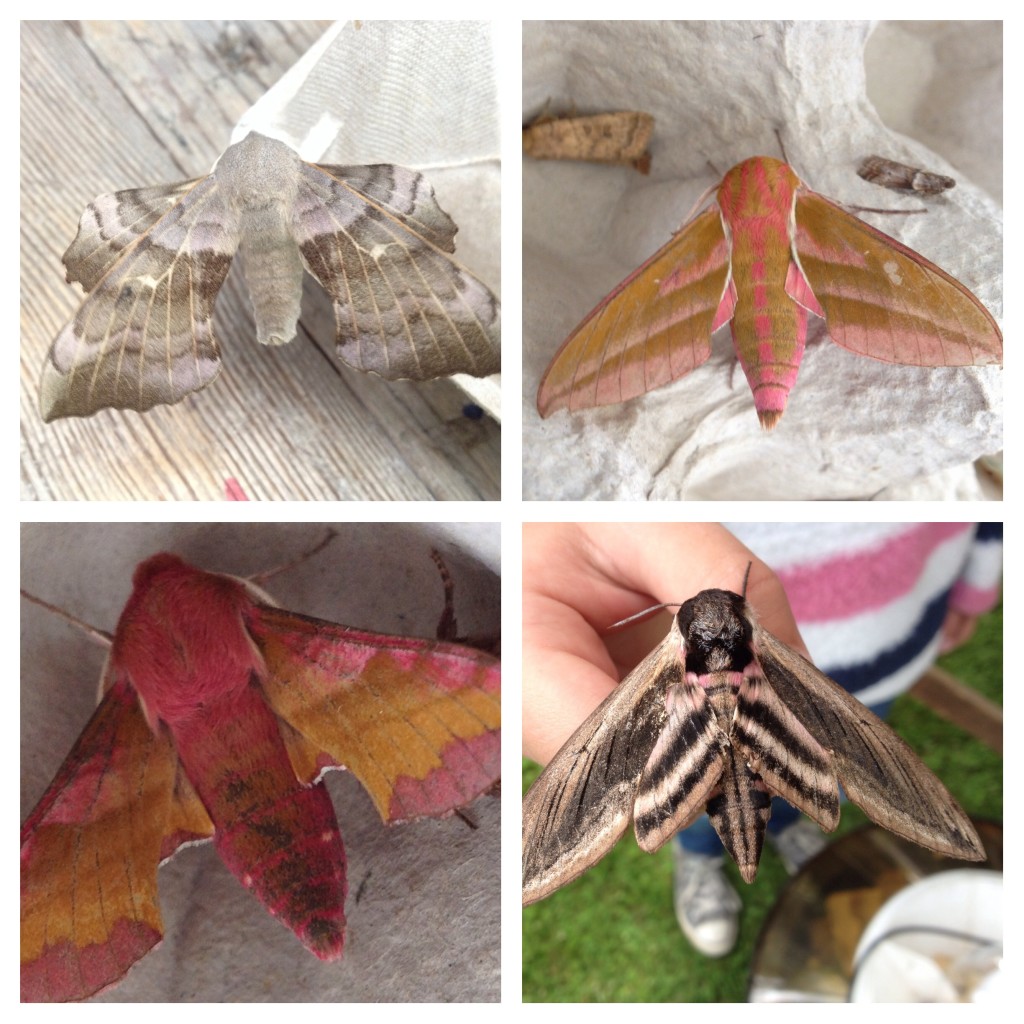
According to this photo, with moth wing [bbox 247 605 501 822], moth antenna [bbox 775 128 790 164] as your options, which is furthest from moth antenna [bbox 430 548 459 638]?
moth antenna [bbox 775 128 790 164]

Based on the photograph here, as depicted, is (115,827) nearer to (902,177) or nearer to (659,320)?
(659,320)

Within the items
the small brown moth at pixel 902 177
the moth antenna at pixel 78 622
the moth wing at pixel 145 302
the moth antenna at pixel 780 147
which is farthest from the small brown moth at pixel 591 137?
the moth antenna at pixel 78 622

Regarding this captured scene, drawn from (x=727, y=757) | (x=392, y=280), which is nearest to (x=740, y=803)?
(x=727, y=757)

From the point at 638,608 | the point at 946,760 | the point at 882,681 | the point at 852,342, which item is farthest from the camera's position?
the point at 946,760

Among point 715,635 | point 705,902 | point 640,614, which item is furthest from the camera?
point 705,902

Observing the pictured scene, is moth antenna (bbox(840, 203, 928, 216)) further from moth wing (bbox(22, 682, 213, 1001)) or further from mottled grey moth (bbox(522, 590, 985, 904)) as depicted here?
moth wing (bbox(22, 682, 213, 1001))

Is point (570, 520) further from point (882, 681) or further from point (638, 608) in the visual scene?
point (882, 681)

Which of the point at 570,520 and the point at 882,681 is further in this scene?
the point at 882,681
